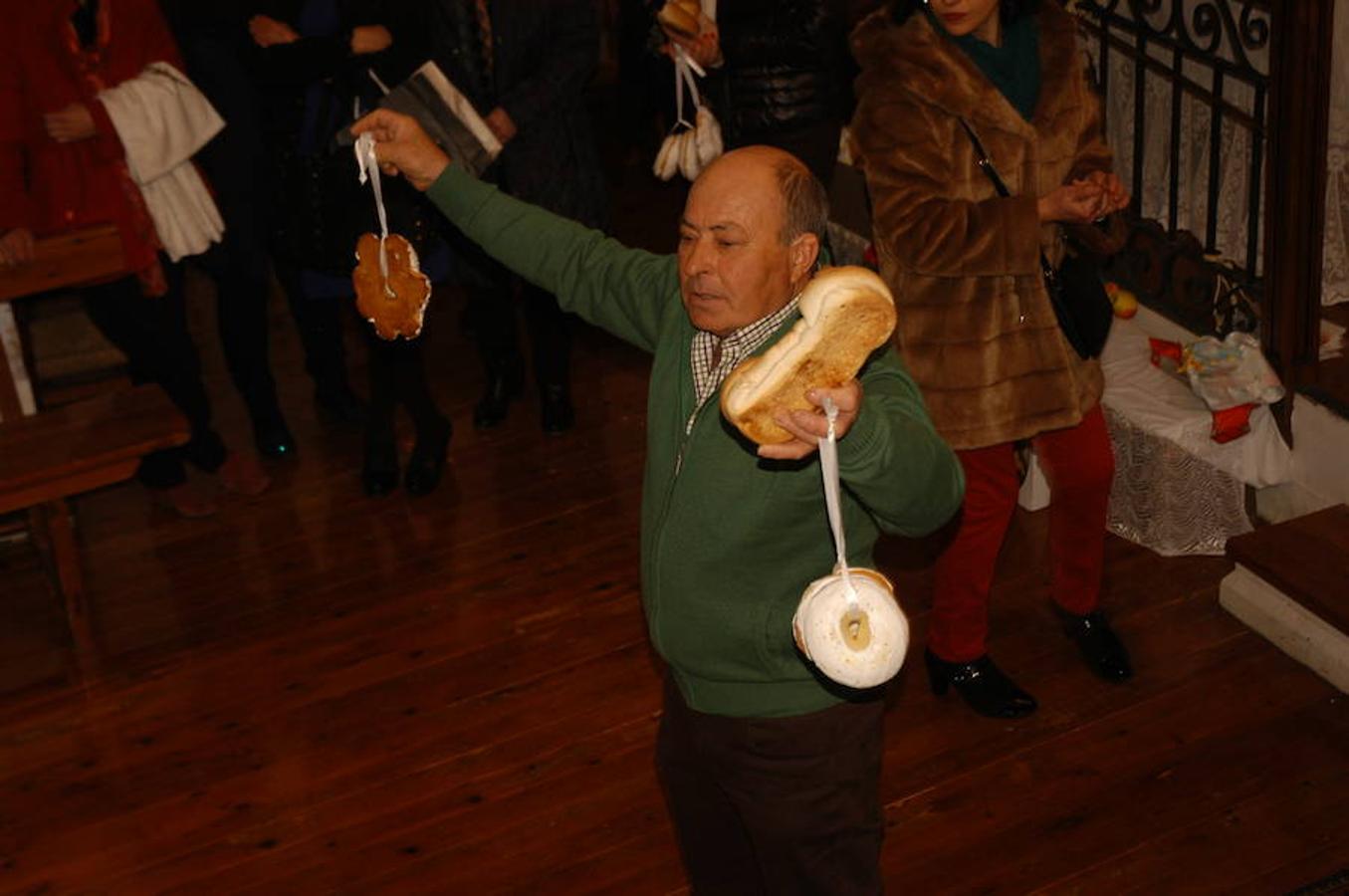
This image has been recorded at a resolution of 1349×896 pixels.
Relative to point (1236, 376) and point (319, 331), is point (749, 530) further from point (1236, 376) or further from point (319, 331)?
point (319, 331)

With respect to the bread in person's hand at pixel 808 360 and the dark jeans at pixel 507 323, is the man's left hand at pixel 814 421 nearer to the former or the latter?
the bread in person's hand at pixel 808 360

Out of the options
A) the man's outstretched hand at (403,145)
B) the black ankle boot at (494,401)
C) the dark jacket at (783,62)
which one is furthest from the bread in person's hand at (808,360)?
the black ankle boot at (494,401)

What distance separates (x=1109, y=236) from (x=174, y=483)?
9.79ft

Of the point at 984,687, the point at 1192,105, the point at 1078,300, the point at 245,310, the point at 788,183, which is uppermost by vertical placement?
the point at 788,183

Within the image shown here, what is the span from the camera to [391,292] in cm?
309

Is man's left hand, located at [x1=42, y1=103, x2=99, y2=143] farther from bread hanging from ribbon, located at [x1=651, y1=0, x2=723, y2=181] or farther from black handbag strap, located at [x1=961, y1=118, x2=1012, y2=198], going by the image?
black handbag strap, located at [x1=961, y1=118, x2=1012, y2=198]

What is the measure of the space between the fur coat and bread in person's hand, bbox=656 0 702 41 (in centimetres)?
115

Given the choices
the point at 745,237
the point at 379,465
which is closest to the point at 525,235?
the point at 745,237

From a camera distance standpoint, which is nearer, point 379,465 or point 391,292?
point 391,292

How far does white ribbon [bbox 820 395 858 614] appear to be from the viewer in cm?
198

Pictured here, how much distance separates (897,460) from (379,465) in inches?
127

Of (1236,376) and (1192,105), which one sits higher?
(1192,105)

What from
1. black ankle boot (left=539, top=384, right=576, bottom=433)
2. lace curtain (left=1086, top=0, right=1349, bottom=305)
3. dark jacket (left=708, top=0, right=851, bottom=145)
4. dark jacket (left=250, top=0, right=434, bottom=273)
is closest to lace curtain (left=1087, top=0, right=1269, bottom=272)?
lace curtain (left=1086, top=0, right=1349, bottom=305)

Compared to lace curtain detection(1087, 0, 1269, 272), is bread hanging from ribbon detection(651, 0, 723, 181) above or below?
above
